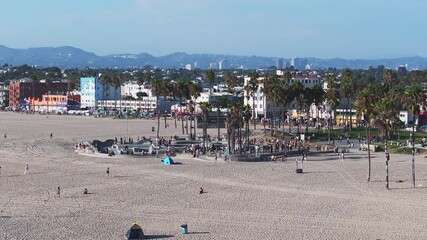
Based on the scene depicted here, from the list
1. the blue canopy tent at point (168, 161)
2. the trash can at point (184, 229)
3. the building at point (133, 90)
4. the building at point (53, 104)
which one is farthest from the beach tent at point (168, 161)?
the building at point (133, 90)

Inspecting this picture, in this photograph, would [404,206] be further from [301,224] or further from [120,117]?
[120,117]

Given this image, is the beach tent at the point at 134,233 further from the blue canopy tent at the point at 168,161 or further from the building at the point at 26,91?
the building at the point at 26,91

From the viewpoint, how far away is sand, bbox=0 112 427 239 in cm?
2989

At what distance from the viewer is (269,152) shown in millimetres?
58375

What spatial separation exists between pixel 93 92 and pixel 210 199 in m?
97.9

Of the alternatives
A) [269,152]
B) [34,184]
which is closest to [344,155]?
[269,152]

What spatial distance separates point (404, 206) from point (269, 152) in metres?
23.9

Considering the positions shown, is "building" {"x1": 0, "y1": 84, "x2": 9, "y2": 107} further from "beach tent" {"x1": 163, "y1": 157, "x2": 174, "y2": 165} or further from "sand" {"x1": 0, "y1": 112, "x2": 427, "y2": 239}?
"beach tent" {"x1": 163, "y1": 157, "x2": 174, "y2": 165}

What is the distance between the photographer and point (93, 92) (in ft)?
433

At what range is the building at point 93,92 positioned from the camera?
13175 centimetres

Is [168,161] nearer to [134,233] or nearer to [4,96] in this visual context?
[134,233]

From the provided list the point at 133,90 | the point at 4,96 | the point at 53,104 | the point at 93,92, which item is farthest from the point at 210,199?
the point at 4,96

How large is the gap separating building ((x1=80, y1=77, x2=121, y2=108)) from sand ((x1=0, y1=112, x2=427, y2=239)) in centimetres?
7397

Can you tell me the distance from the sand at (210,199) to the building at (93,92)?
7397cm
